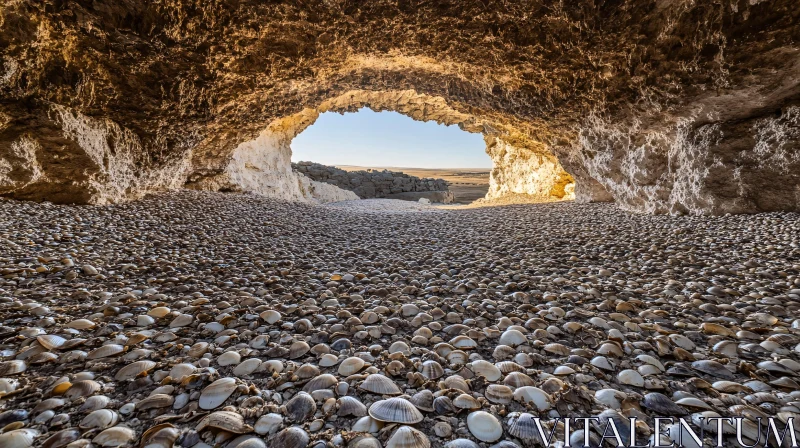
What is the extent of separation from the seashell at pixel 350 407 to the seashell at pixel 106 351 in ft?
3.55

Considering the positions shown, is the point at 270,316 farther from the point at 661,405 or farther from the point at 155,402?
the point at 661,405

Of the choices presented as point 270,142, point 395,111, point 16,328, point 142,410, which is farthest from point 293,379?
point 395,111

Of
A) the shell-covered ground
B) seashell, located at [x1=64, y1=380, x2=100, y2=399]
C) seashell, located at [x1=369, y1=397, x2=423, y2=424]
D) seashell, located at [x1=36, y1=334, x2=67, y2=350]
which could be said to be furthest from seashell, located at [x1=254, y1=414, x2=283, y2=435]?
seashell, located at [x1=36, y1=334, x2=67, y2=350]

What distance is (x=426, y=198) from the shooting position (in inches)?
774

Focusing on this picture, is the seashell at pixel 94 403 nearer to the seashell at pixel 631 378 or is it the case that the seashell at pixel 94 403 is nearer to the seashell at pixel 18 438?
the seashell at pixel 18 438

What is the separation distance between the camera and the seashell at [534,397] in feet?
3.58

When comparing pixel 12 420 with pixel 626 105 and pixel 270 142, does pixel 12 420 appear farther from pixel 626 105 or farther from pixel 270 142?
pixel 270 142

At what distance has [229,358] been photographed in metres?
1.38

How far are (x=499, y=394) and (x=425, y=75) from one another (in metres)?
6.40

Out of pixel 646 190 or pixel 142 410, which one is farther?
pixel 646 190

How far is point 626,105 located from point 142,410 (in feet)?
21.0

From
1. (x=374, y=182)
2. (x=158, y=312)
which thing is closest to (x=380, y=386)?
(x=158, y=312)

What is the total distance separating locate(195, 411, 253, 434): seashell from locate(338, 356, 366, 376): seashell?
41cm

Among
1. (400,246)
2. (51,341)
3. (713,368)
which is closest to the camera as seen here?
(713,368)
